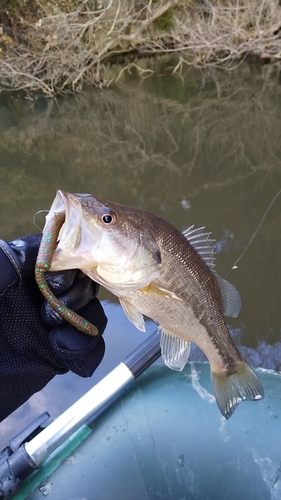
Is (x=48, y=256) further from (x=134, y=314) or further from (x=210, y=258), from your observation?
(x=210, y=258)

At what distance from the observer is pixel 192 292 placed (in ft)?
5.28

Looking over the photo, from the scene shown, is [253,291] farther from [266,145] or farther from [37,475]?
[266,145]

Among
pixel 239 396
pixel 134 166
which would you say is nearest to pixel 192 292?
pixel 239 396

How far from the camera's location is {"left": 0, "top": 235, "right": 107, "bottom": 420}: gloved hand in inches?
61.3

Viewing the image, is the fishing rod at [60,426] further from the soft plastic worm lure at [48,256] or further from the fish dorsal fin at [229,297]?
the soft plastic worm lure at [48,256]

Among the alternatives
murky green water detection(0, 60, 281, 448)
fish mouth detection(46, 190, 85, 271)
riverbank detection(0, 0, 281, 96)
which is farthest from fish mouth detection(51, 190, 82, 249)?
riverbank detection(0, 0, 281, 96)

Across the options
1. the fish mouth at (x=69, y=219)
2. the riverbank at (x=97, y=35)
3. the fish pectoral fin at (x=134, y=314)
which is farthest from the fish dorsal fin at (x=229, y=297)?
the riverbank at (x=97, y=35)

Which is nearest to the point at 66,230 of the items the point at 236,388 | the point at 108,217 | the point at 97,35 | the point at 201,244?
the point at 108,217

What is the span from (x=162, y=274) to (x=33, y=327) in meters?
0.67

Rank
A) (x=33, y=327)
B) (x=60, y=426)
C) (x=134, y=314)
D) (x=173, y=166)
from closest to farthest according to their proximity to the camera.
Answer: (x=134, y=314) < (x=33, y=327) < (x=60, y=426) < (x=173, y=166)

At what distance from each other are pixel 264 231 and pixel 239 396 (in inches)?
134

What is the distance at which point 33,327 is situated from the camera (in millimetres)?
1803

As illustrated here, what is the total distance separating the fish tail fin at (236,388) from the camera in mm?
1672

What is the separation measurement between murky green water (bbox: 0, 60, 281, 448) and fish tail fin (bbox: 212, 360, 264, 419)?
181 cm
